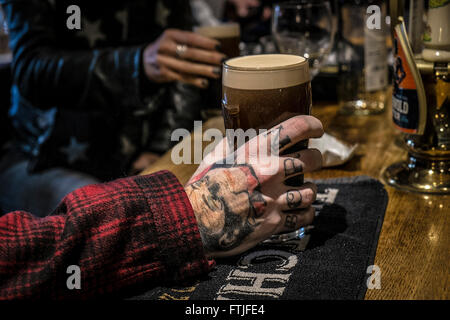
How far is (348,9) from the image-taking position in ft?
4.91

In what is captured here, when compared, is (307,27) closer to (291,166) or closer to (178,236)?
(291,166)

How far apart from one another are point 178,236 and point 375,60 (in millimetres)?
986

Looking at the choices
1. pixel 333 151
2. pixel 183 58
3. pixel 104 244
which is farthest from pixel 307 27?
pixel 104 244

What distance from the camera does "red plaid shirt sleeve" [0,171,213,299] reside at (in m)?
0.62

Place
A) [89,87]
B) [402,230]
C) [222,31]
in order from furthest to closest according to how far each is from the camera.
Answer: [89,87] → [222,31] → [402,230]

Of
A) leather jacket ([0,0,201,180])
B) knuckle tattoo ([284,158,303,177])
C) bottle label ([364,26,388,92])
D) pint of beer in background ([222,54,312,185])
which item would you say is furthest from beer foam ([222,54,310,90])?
leather jacket ([0,0,201,180])

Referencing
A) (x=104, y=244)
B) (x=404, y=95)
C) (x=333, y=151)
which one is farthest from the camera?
(x=333, y=151)

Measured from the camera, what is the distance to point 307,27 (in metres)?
1.35

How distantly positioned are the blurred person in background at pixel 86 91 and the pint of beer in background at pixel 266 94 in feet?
1.98

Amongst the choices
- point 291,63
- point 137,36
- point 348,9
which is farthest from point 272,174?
point 137,36

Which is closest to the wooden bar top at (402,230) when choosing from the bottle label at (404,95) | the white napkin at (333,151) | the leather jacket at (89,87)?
the white napkin at (333,151)

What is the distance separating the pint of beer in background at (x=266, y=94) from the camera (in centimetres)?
71

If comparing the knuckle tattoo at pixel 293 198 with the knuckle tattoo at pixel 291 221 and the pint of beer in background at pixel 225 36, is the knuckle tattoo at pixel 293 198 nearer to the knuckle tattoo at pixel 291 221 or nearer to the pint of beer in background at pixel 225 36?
the knuckle tattoo at pixel 291 221

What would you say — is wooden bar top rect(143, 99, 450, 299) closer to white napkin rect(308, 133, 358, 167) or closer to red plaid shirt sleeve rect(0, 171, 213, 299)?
white napkin rect(308, 133, 358, 167)
